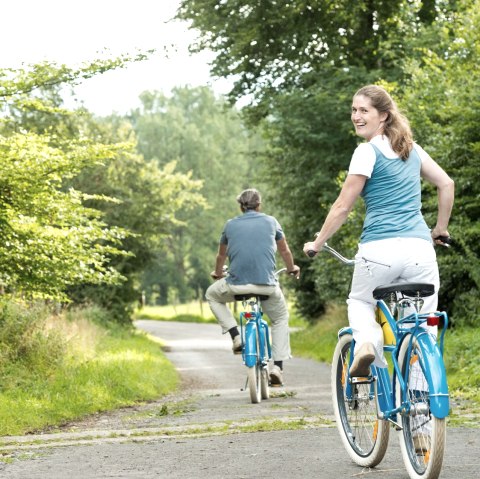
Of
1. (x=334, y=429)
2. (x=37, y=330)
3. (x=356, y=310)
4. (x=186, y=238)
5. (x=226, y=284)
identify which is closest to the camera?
(x=356, y=310)

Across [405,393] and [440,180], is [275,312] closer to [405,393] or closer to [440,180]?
[440,180]

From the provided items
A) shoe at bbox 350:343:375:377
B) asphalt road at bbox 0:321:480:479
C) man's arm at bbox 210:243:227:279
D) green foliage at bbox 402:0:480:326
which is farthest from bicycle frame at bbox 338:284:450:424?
green foliage at bbox 402:0:480:326

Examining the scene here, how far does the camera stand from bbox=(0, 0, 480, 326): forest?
12.6 meters

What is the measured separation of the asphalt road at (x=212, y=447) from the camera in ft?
19.2

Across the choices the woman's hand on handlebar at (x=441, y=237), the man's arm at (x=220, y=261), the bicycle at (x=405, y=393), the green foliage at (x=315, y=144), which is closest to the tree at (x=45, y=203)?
the man's arm at (x=220, y=261)

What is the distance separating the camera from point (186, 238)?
83.9 metres

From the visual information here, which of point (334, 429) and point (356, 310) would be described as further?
point (334, 429)


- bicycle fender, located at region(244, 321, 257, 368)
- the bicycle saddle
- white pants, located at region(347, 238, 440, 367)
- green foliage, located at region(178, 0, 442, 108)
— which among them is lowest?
bicycle fender, located at region(244, 321, 257, 368)

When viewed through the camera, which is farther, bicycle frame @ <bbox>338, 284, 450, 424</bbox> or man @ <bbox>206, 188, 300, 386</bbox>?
man @ <bbox>206, 188, 300, 386</bbox>

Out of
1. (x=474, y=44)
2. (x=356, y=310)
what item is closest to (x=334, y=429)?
(x=356, y=310)

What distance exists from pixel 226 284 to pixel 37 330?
109 inches

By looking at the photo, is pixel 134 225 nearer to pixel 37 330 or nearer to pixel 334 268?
pixel 334 268

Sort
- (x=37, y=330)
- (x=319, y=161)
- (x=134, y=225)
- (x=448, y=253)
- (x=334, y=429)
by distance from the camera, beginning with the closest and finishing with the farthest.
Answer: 1. (x=334, y=429)
2. (x=37, y=330)
3. (x=448, y=253)
4. (x=319, y=161)
5. (x=134, y=225)

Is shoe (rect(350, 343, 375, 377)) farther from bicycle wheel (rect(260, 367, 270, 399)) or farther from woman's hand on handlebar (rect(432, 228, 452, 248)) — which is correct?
bicycle wheel (rect(260, 367, 270, 399))
